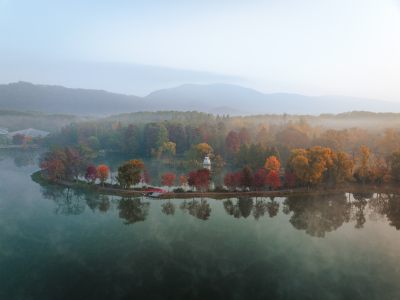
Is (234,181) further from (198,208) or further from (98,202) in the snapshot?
(98,202)

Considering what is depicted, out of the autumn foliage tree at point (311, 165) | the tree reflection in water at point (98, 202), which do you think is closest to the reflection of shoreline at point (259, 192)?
the tree reflection in water at point (98, 202)

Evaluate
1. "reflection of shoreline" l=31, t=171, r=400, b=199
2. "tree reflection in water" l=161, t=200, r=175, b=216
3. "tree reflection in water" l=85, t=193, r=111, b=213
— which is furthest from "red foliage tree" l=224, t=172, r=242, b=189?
"tree reflection in water" l=85, t=193, r=111, b=213

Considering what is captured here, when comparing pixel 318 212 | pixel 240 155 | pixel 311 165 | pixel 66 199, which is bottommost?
pixel 66 199

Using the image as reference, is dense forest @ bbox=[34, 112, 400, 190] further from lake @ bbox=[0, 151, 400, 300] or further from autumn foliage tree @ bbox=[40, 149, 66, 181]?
lake @ bbox=[0, 151, 400, 300]

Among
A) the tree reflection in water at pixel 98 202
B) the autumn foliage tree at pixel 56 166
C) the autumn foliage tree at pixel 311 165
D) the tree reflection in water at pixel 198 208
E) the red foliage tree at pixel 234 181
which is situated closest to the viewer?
the tree reflection in water at pixel 198 208

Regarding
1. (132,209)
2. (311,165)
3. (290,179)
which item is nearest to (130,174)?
(132,209)

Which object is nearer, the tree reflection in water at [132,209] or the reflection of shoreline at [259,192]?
the tree reflection in water at [132,209]

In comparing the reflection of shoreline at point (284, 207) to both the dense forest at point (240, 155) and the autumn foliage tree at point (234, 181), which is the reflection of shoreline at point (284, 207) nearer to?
the autumn foliage tree at point (234, 181)

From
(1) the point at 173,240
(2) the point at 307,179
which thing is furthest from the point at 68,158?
(2) the point at 307,179
